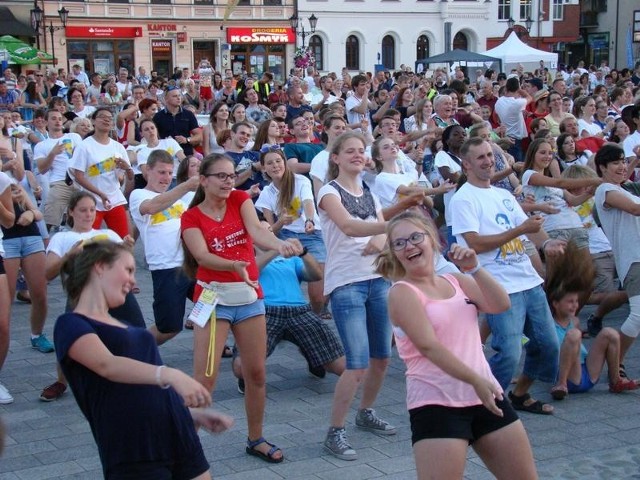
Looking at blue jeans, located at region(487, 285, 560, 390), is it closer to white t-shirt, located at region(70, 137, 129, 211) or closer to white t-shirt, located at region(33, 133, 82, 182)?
white t-shirt, located at region(70, 137, 129, 211)

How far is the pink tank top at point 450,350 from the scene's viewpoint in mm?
3840

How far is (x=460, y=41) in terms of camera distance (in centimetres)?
5675

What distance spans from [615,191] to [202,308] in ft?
10.6

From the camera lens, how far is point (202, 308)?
5.18 metres

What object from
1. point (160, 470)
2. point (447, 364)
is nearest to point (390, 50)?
point (447, 364)

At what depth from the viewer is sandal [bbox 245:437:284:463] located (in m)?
5.39

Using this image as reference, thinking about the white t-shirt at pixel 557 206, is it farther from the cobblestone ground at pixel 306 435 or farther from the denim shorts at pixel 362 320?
the denim shorts at pixel 362 320

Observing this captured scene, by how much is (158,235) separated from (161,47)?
44946mm

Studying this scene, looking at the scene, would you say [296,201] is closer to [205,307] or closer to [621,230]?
[621,230]

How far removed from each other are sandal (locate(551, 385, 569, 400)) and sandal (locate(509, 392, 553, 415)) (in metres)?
0.22

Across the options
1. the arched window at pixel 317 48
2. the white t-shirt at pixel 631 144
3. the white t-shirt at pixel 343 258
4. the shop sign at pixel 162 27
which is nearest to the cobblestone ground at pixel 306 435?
the white t-shirt at pixel 343 258

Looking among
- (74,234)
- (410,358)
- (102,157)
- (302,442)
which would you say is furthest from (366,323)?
(102,157)

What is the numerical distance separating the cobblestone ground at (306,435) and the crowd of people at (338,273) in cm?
13

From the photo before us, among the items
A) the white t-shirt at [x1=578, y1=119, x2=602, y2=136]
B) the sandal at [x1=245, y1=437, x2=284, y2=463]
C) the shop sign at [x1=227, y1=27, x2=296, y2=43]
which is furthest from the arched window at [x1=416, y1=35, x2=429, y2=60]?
the sandal at [x1=245, y1=437, x2=284, y2=463]
